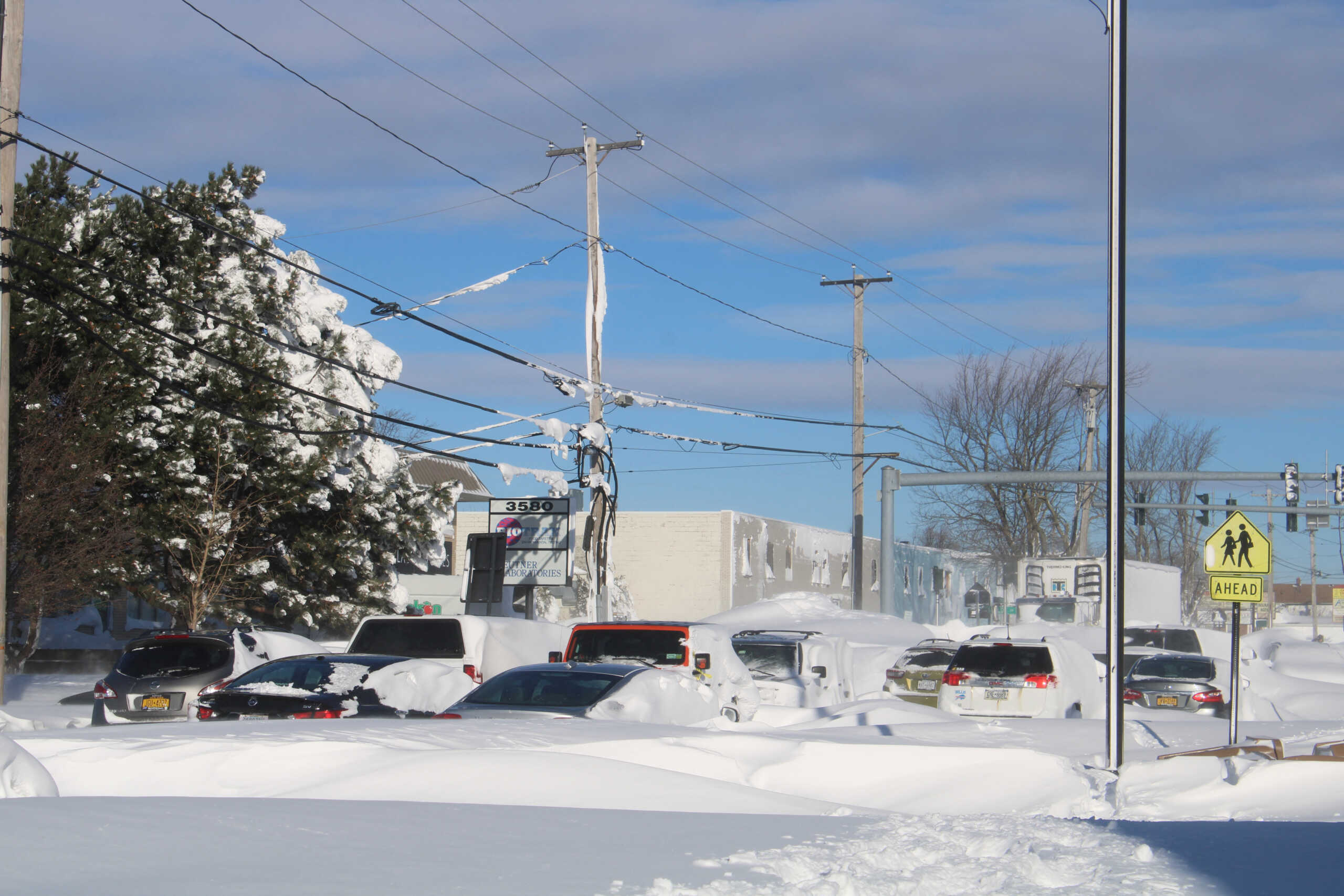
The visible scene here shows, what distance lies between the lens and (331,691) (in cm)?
1384

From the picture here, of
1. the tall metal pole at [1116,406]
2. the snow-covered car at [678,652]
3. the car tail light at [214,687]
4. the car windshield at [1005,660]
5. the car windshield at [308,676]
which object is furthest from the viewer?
the car windshield at [1005,660]

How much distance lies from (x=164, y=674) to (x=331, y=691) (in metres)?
3.93

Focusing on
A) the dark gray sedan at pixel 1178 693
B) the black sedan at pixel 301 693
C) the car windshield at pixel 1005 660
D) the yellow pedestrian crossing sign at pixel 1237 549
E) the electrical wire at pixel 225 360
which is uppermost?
the electrical wire at pixel 225 360

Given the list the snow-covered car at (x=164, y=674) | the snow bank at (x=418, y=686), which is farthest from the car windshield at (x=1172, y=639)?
the snow-covered car at (x=164, y=674)

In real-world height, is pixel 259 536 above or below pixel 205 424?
below

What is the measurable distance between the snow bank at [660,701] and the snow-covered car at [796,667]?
15.4ft

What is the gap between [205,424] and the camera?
26438mm

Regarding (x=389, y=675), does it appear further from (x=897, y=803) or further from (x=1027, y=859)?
(x=1027, y=859)

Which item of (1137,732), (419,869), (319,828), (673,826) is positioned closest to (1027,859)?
(673,826)

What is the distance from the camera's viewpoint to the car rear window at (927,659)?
2278 centimetres

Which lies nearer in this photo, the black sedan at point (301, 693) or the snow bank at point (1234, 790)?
the snow bank at point (1234, 790)

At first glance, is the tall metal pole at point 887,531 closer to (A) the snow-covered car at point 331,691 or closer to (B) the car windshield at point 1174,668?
(B) the car windshield at point 1174,668

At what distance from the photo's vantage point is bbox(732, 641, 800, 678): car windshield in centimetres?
1964

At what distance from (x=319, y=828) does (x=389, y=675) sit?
8.50 m
